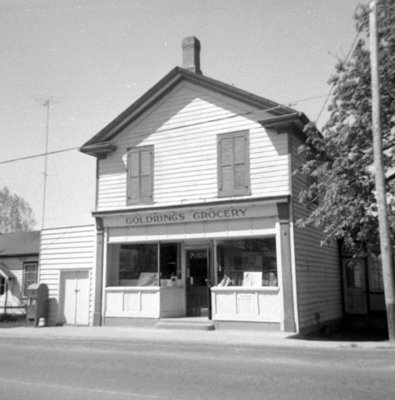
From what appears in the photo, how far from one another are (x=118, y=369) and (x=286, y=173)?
26.8 feet

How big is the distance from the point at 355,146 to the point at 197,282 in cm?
694

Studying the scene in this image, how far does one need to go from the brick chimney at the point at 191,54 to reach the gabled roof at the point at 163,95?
5.02 feet

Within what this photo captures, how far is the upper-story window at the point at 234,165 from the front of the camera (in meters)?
15.4

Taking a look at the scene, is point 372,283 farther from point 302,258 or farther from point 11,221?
point 11,221

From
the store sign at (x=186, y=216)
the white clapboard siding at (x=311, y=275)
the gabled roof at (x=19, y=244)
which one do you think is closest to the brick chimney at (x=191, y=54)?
the white clapboard siding at (x=311, y=275)

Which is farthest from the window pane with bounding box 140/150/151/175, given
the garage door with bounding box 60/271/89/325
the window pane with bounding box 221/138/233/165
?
the garage door with bounding box 60/271/89/325

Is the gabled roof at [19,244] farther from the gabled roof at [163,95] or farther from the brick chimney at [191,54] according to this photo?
the brick chimney at [191,54]

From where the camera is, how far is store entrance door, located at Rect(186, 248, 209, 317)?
54.0ft

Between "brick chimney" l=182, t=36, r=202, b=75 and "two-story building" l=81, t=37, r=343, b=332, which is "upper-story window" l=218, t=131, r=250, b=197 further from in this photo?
"brick chimney" l=182, t=36, r=202, b=75

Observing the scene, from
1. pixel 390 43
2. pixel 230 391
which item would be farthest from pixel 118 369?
pixel 390 43

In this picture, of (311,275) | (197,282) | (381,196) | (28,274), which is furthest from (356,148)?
(28,274)

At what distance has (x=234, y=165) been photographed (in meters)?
15.6

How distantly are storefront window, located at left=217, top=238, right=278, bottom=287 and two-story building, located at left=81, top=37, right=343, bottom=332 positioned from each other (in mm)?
33

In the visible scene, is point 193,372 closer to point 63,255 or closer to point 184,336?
point 184,336
